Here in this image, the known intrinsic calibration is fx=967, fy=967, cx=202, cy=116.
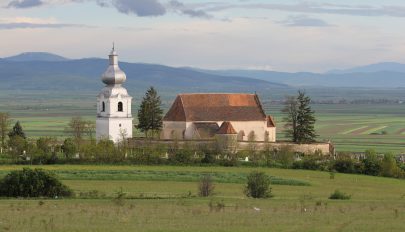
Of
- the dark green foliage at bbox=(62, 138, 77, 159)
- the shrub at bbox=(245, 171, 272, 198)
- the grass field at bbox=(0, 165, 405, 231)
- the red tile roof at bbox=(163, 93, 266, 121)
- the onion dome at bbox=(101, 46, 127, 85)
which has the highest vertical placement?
the onion dome at bbox=(101, 46, 127, 85)

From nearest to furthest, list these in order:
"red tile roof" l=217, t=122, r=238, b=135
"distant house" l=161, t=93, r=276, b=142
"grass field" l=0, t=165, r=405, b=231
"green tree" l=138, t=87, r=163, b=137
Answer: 1. "grass field" l=0, t=165, r=405, b=231
2. "red tile roof" l=217, t=122, r=238, b=135
3. "distant house" l=161, t=93, r=276, b=142
4. "green tree" l=138, t=87, r=163, b=137

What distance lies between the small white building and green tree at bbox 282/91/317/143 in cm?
1393

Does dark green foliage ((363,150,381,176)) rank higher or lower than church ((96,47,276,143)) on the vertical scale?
lower

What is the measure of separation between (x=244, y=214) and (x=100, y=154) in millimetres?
38876

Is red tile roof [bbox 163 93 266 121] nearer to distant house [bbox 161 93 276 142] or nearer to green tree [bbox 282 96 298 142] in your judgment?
distant house [bbox 161 93 276 142]

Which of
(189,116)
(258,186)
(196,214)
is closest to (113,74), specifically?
(189,116)

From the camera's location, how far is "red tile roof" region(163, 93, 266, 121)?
3297 inches

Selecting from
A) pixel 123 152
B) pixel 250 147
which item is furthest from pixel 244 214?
pixel 250 147

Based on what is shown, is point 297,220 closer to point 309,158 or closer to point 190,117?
point 309,158

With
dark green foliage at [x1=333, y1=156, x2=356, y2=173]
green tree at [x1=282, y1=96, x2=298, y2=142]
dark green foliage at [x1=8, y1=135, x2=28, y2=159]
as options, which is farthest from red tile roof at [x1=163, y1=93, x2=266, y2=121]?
dark green foliage at [x1=333, y1=156, x2=356, y2=173]

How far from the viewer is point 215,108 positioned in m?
84.8

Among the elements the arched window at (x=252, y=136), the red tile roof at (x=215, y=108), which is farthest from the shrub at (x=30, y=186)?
the arched window at (x=252, y=136)

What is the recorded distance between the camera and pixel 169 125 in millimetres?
84250

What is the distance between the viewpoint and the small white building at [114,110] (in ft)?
277
